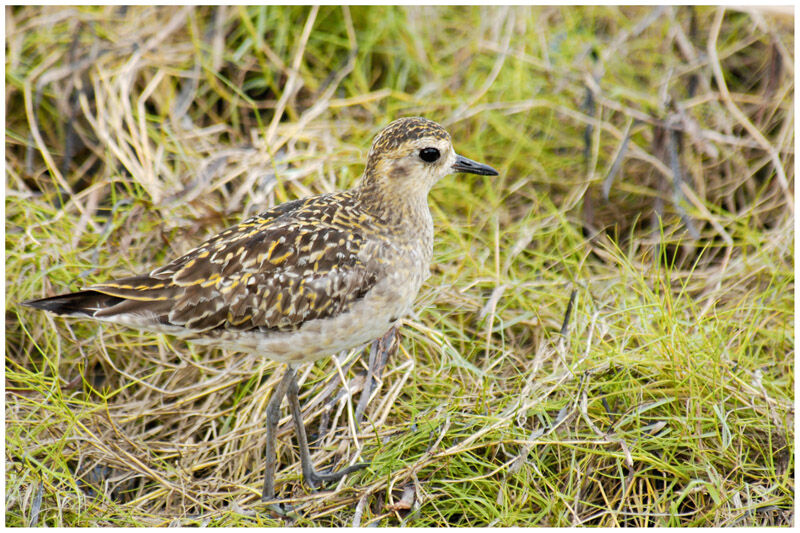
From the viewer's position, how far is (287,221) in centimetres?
382

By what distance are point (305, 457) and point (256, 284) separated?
36.5 inches

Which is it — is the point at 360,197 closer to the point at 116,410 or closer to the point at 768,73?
the point at 116,410

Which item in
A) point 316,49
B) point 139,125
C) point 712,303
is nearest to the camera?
point 712,303

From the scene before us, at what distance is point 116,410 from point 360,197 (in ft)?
5.88

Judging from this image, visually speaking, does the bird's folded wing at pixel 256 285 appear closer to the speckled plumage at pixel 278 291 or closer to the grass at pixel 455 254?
the speckled plumage at pixel 278 291

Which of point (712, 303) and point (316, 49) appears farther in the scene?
point (316, 49)

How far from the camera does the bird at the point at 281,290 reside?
3609mm

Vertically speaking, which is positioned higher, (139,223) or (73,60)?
(73,60)

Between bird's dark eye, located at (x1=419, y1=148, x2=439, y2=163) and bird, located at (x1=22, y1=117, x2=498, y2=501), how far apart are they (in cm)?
2

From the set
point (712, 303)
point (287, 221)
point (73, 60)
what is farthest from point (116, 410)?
point (712, 303)

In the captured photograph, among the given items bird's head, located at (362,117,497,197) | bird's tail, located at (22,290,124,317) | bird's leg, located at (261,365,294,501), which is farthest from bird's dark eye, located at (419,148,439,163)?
bird's tail, located at (22,290,124,317)

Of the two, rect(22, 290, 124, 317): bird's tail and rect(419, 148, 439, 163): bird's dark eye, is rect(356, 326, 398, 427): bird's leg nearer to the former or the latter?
rect(419, 148, 439, 163): bird's dark eye

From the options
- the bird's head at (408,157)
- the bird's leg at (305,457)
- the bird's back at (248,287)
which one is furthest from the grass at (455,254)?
the bird's head at (408,157)

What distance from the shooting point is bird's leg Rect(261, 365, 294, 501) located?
3.90 meters
